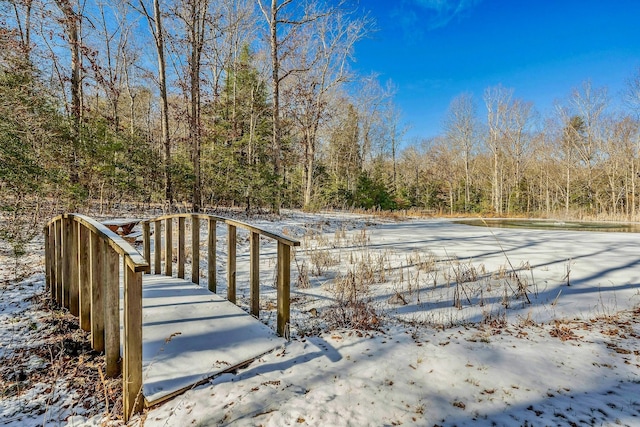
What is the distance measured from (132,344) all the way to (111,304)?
1.38ft

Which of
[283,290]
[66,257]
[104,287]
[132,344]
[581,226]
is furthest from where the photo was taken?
[581,226]

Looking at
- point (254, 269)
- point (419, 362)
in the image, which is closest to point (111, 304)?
point (254, 269)

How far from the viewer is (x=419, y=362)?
2.18 metres

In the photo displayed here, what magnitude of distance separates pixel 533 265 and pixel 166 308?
5.00 meters

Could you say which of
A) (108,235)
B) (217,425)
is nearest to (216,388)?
(217,425)

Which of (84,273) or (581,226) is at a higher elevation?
(84,273)

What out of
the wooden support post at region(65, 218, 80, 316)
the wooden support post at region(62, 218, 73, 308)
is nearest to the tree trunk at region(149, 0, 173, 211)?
the wooden support post at region(62, 218, 73, 308)

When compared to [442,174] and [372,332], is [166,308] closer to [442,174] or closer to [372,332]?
[372,332]

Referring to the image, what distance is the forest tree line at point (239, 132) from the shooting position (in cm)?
702

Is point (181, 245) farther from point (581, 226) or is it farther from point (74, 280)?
point (581, 226)

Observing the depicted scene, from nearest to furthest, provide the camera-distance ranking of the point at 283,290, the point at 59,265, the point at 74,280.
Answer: the point at 283,290, the point at 74,280, the point at 59,265

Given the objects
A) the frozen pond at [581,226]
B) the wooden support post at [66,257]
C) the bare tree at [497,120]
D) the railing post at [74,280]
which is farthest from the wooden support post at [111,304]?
the bare tree at [497,120]

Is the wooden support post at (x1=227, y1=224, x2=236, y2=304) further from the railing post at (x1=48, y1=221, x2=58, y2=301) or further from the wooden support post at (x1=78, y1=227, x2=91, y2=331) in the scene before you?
the railing post at (x1=48, y1=221, x2=58, y2=301)

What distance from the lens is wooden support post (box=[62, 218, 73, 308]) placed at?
346 centimetres
